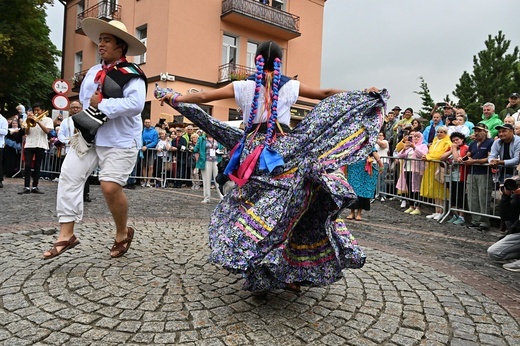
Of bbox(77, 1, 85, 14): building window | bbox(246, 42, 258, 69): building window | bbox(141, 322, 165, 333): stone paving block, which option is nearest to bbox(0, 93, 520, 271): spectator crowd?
bbox(141, 322, 165, 333): stone paving block

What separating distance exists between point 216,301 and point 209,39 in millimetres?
20646

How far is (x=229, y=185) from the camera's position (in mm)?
7891

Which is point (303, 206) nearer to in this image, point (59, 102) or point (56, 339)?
point (56, 339)

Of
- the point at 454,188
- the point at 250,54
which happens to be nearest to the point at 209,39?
the point at 250,54

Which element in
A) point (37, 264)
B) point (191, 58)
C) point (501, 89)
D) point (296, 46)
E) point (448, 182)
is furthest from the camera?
point (501, 89)

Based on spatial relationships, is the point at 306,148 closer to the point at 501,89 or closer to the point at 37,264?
the point at 37,264

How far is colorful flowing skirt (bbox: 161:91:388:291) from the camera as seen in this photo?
2.93 metres

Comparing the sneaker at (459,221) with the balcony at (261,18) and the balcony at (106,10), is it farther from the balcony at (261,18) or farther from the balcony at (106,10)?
the balcony at (106,10)

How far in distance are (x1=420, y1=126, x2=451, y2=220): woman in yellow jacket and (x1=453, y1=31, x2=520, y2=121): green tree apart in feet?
70.2

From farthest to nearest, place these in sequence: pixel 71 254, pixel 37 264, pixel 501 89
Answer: pixel 501 89
pixel 71 254
pixel 37 264

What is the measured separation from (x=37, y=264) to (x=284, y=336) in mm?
2580

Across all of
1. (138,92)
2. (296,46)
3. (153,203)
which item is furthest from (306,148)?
(296,46)

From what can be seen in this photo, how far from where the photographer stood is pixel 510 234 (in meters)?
5.63

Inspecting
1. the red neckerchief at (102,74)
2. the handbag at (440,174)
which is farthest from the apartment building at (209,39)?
the red neckerchief at (102,74)
